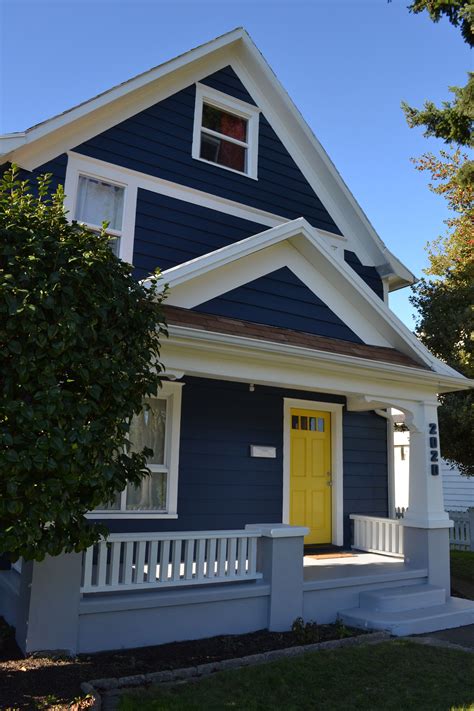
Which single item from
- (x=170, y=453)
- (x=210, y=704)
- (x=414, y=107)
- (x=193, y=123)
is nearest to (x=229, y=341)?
(x=170, y=453)

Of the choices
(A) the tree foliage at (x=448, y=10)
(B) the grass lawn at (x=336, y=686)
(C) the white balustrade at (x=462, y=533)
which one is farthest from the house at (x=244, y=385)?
(C) the white balustrade at (x=462, y=533)

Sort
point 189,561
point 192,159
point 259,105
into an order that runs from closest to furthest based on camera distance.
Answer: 1. point 189,561
2. point 192,159
3. point 259,105

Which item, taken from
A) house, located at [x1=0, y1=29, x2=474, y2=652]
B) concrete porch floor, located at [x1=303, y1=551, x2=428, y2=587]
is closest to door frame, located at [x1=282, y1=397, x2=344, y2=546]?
house, located at [x1=0, y1=29, x2=474, y2=652]

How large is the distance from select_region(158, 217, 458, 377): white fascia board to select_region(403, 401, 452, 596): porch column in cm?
84

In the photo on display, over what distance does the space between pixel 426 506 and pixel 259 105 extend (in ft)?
23.7

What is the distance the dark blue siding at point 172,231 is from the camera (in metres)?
8.84

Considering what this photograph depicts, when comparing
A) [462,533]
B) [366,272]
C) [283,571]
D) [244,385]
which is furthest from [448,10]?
[462,533]

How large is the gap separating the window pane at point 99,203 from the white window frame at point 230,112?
5.19 ft

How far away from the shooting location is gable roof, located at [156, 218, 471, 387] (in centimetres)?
789

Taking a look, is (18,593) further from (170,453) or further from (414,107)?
(414,107)

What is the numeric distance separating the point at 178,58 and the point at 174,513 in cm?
675

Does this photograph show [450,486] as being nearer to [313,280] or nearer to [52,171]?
[313,280]

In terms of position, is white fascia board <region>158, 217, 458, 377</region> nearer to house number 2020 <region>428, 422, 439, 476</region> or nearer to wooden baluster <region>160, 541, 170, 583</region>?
house number 2020 <region>428, 422, 439, 476</region>

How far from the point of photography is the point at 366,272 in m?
11.4
